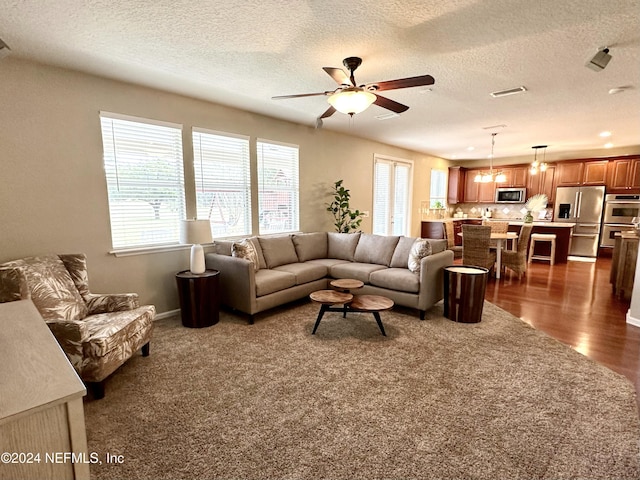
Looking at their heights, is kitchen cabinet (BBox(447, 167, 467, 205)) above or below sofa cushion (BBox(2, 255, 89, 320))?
above

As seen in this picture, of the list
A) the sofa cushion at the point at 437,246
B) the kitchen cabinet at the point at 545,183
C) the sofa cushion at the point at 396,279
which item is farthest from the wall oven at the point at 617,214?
the sofa cushion at the point at 396,279

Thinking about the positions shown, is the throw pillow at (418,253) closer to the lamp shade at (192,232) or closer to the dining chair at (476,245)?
the dining chair at (476,245)

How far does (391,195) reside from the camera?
747cm

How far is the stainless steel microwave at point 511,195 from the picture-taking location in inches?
334

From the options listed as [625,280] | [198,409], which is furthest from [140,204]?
[625,280]

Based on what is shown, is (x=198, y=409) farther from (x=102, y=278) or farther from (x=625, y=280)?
(x=625, y=280)

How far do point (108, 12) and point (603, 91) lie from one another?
4884mm

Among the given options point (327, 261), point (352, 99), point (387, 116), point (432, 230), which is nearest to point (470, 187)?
point (432, 230)

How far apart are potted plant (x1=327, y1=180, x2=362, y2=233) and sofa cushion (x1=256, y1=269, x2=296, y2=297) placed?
2.14 meters

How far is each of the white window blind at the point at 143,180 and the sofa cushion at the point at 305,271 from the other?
1.50 meters

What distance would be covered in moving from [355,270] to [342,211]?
6.78ft

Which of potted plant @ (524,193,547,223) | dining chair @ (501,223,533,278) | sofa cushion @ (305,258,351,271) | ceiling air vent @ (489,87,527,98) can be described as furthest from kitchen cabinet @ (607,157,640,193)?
sofa cushion @ (305,258,351,271)

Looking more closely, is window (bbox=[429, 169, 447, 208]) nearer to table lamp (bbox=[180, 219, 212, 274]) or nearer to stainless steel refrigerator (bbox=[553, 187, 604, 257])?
stainless steel refrigerator (bbox=[553, 187, 604, 257])

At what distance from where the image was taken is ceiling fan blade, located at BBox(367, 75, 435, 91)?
230 centimetres
